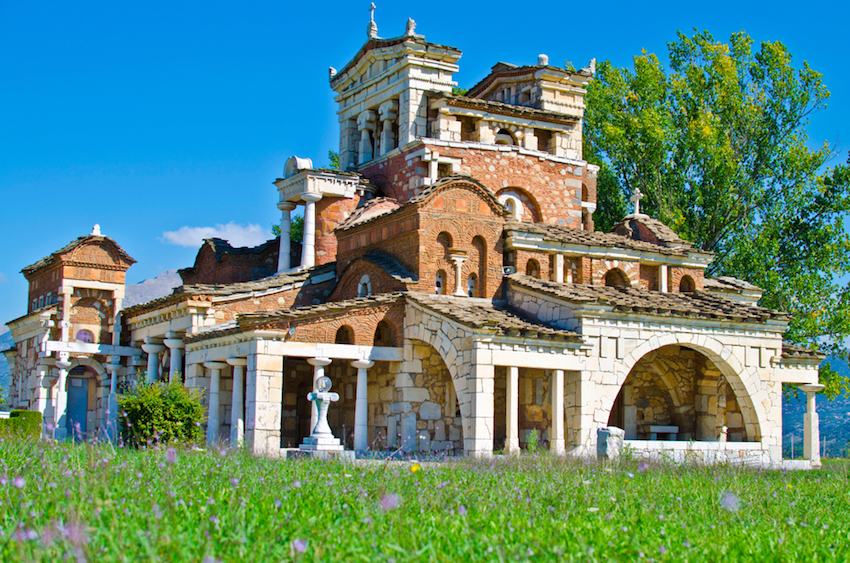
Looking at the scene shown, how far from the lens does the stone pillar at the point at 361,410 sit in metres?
20.2

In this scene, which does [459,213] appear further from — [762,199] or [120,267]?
[762,199]

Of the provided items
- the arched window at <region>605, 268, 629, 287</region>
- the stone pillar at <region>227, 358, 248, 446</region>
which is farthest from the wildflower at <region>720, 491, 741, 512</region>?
the arched window at <region>605, 268, 629, 287</region>

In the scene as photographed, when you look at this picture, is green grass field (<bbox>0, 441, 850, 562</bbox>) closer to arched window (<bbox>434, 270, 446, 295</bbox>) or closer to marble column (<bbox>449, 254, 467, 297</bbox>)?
marble column (<bbox>449, 254, 467, 297</bbox>)

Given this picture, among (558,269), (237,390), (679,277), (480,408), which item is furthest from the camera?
(679,277)

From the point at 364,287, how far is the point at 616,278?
21.9 ft

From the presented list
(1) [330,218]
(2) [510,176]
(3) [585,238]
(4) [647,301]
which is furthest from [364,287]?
(2) [510,176]

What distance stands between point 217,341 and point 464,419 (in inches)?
232

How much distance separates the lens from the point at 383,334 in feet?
72.3

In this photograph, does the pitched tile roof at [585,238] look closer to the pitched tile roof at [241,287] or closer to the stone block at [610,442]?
the pitched tile roof at [241,287]

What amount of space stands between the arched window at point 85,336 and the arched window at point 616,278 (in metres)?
15.2

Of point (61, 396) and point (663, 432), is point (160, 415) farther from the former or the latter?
point (663, 432)

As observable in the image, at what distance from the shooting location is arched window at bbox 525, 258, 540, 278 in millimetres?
23219

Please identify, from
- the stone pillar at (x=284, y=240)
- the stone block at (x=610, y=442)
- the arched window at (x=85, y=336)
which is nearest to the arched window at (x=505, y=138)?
the stone pillar at (x=284, y=240)

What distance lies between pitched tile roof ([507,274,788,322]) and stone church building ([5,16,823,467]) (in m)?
0.09
